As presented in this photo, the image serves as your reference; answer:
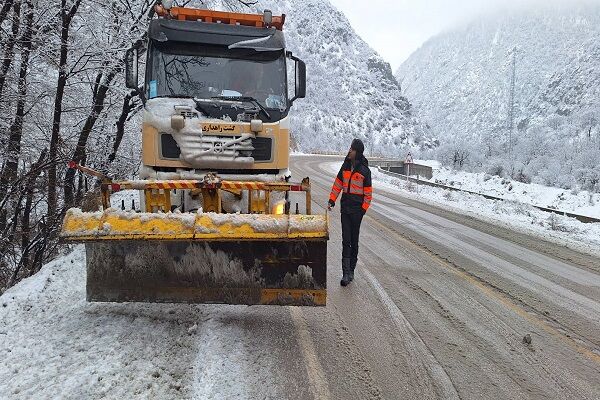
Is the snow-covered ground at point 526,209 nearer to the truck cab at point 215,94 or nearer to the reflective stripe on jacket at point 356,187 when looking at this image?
the reflective stripe on jacket at point 356,187

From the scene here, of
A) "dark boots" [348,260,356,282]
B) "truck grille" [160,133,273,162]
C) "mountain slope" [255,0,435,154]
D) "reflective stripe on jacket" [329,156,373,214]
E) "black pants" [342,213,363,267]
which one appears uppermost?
"mountain slope" [255,0,435,154]

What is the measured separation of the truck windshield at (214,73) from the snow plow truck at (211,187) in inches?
0.5

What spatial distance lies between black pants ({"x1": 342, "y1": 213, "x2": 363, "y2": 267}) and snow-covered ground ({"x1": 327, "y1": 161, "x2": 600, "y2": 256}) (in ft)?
18.0

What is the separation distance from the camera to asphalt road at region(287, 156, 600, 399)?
3.62m

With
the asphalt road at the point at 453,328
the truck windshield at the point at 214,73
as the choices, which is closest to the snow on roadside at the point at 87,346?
the asphalt road at the point at 453,328

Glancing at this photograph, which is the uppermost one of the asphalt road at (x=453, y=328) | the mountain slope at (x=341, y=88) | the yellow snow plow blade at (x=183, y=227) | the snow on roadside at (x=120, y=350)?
the mountain slope at (x=341, y=88)

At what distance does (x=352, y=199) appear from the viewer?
605 centimetres

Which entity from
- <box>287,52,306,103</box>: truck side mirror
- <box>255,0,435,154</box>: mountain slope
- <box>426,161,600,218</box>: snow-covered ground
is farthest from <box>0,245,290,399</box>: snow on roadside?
<box>255,0,435,154</box>: mountain slope

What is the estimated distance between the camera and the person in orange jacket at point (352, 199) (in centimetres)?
600

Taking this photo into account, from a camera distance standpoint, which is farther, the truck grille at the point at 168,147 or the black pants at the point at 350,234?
the black pants at the point at 350,234

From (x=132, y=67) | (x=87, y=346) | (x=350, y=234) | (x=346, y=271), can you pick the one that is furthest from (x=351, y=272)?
(x=132, y=67)

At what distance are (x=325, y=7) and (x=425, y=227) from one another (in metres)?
152

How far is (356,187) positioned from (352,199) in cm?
16

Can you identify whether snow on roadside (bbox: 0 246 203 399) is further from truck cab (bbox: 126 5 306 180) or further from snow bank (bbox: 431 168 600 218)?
snow bank (bbox: 431 168 600 218)
